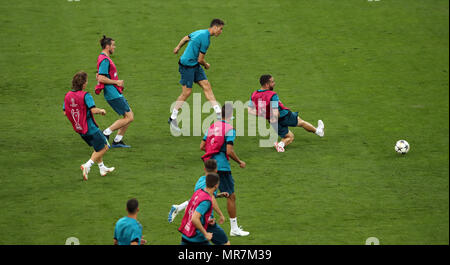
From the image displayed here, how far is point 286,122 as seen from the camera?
14.6 metres

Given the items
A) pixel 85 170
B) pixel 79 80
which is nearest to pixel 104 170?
pixel 85 170

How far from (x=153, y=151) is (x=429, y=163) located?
5.66 meters

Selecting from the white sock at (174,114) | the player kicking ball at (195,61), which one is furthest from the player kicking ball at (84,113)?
the player kicking ball at (195,61)

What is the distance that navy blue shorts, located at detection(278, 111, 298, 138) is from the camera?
1453 cm

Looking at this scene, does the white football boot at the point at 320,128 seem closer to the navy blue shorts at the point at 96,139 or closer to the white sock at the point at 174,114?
the white sock at the point at 174,114

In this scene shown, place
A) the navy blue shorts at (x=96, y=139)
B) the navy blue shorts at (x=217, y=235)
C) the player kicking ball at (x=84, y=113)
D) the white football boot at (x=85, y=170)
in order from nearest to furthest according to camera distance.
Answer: the navy blue shorts at (x=217, y=235) < the player kicking ball at (x=84, y=113) < the navy blue shorts at (x=96, y=139) < the white football boot at (x=85, y=170)

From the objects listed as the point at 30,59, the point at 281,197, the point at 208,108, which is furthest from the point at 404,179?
the point at 30,59

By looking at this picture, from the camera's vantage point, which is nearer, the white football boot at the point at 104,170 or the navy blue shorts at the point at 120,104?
the white football boot at the point at 104,170

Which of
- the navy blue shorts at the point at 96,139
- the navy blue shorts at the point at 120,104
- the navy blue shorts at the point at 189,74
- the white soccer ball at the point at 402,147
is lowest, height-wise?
the white soccer ball at the point at 402,147

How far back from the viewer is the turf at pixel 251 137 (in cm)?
1172

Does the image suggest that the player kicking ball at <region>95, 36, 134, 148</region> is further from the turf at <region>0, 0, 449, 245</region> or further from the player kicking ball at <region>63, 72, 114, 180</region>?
the player kicking ball at <region>63, 72, 114, 180</region>

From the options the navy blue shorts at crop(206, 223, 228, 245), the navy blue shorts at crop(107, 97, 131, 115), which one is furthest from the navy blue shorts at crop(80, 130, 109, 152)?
the navy blue shorts at crop(206, 223, 228, 245)

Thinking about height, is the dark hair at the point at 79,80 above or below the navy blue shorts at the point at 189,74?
below

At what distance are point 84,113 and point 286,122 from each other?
170 inches
